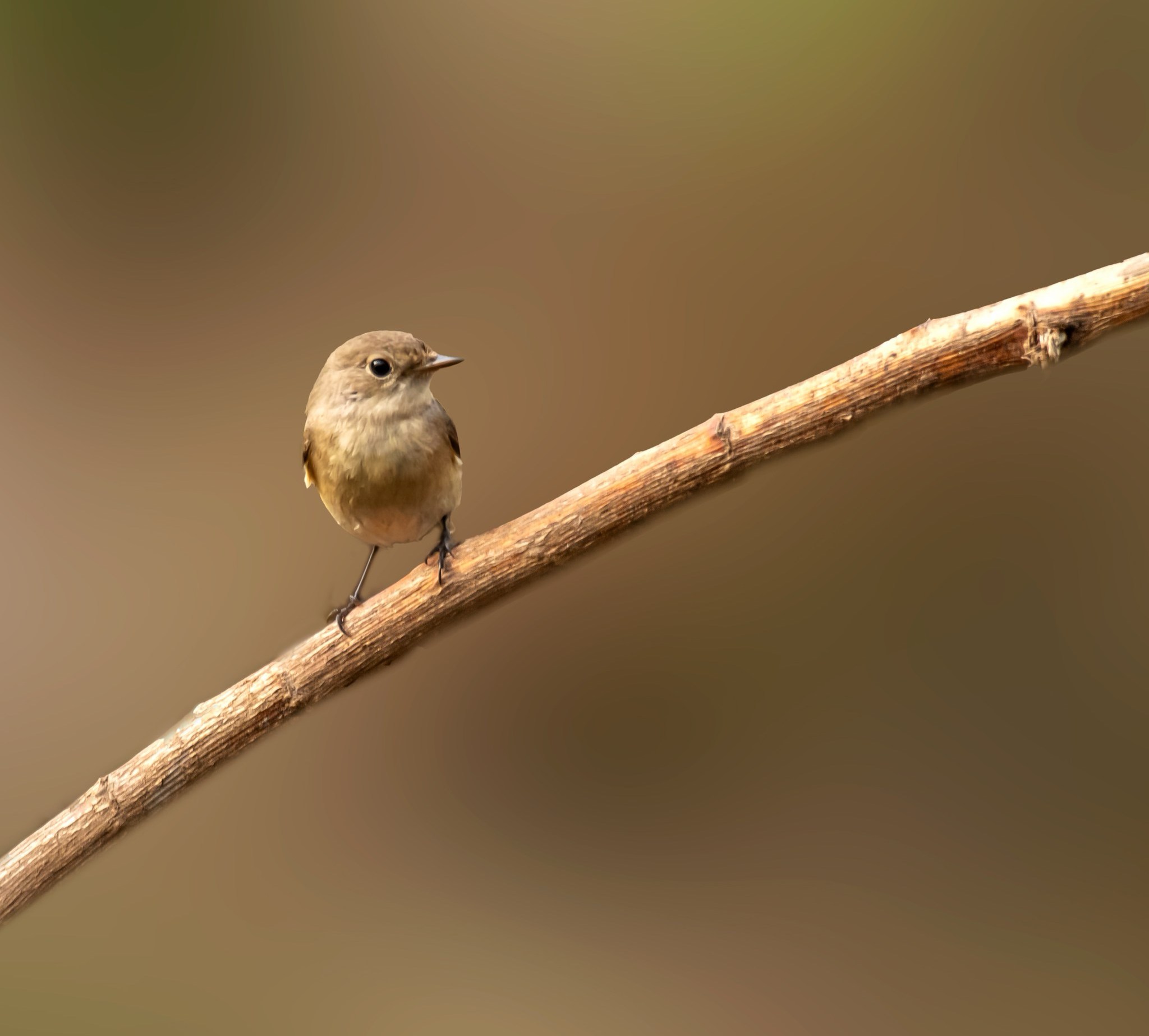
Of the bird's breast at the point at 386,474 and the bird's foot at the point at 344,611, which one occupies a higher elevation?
the bird's breast at the point at 386,474

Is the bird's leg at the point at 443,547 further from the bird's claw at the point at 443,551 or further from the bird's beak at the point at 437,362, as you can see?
the bird's beak at the point at 437,362

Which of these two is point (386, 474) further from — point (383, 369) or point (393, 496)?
point (383, 369)

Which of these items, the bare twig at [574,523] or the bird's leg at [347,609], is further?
the bird's leg at [347,609]

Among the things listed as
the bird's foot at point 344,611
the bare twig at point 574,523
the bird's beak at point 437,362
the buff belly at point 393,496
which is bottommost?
the bare twig at point 574,523

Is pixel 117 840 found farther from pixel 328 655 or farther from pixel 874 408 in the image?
pixel 874 408

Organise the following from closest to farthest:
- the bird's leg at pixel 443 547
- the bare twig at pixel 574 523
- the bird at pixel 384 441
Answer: the bare twig at pixel 574 523 → the bird at pixel 384 441 → the bird's leg at pixel 443 547

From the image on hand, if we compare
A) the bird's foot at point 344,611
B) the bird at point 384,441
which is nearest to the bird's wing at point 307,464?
the bird at point 384,441

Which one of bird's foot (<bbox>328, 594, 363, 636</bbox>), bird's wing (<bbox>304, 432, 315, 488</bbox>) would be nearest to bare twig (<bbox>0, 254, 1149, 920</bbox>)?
bird's foot (<bbox>328, 594, 363, 636</bbox>)
